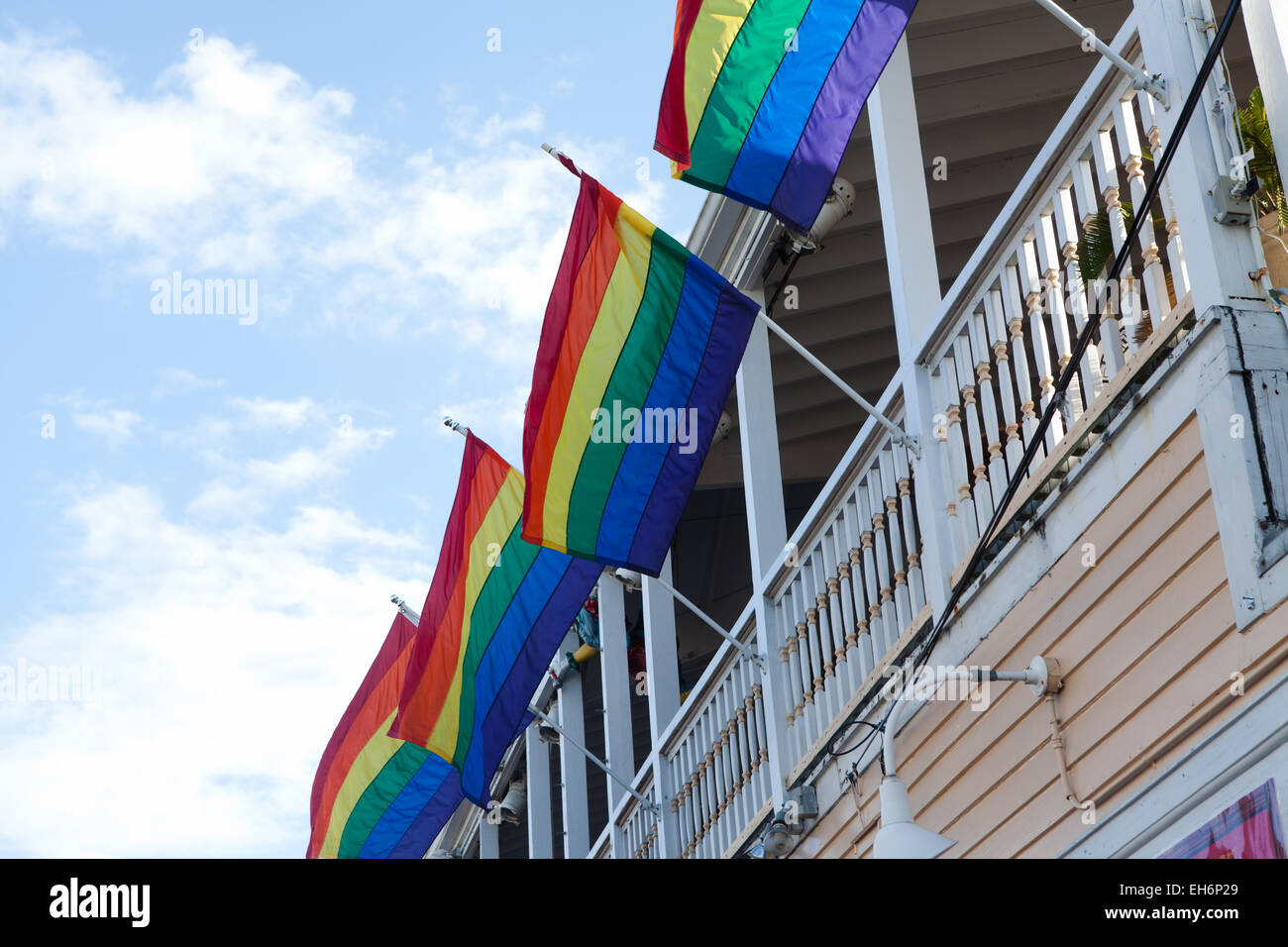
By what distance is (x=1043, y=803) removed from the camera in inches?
227

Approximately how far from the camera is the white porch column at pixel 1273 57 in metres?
4.87

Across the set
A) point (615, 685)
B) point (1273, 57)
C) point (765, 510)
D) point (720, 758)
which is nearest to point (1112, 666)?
point (1273, 57)

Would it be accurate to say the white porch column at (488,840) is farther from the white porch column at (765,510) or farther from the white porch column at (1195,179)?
the white porch column at (1195,179)

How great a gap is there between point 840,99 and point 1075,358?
1602 mm

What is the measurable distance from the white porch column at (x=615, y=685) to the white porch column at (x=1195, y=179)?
7110 mm

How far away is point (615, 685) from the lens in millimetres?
12398

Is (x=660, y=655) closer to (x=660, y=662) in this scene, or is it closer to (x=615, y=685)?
(x=660, y=662)

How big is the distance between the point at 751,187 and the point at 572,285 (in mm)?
1558

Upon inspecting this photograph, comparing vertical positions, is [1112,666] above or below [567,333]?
below

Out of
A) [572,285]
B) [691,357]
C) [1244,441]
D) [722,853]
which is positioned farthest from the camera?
[722,853]

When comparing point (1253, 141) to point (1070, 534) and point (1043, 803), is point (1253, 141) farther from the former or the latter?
point (1043, 803)

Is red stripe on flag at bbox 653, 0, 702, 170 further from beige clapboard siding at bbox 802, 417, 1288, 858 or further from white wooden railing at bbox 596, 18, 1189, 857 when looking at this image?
beige clapboard siding at bbox 802, 417, 1288, 858
